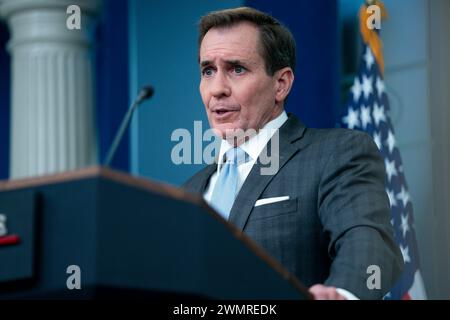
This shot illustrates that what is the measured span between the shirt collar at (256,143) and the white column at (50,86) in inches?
90.3

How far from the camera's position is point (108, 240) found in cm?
158

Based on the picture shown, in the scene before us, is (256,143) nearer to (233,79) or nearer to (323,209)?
(233,79)

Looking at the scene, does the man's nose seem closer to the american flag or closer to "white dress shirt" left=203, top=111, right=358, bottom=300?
"white dress shirt" left=203, top=111, right=358, bottom=300

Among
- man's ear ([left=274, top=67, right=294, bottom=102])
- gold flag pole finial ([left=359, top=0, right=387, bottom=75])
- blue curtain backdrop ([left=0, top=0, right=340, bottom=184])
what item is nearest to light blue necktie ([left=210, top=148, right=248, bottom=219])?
man's ear ([left=274, top=67, right=294, bottom=102])

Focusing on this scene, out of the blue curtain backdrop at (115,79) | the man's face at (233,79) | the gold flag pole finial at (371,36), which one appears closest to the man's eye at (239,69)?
the man's face at (233,79)

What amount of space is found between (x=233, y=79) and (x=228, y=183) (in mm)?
279

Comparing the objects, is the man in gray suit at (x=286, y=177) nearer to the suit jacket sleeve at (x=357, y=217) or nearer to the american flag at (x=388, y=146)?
the suit jacket sleeve at (x=357, y=217)

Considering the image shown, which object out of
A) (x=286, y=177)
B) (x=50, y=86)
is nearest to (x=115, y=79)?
(x=50, y=86)

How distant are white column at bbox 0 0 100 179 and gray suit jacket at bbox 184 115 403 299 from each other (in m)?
2.47

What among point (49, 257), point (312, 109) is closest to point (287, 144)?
point (49, 257)

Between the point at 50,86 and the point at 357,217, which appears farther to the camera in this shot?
the point at 50,86

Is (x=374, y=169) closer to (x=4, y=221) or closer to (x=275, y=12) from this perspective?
(x=4, y=221)

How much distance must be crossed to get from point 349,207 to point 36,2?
2.93m
